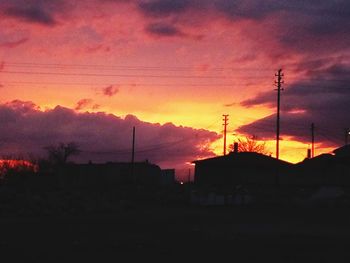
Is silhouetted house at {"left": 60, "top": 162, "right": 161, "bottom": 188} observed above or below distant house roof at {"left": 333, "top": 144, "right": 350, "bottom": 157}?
below

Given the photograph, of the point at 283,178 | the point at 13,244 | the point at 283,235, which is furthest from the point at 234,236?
the point at 283,178

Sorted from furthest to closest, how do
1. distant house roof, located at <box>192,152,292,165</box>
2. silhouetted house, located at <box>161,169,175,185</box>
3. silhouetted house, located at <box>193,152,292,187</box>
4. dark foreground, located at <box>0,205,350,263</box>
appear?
silhouetted house, located at <box>161,169,175,185</box>, distant house roof, located at <box>192,152,292,165</box>, silhouetted house, located at <box>193,152,292,187</box>, dark foreground, located at <box>0,205,350,263</box>

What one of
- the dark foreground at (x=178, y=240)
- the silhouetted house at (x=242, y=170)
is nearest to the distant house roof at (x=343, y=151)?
the silhouetted house at (x=242, y=170)

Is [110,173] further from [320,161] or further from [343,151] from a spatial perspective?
[343,151]

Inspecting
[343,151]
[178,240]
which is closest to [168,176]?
[343,151]

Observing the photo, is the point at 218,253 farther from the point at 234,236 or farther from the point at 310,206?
the point at 310,206

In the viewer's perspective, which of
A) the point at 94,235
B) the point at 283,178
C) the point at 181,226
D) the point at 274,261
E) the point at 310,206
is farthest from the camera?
the point at 283,178

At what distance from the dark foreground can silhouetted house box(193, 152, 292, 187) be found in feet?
131

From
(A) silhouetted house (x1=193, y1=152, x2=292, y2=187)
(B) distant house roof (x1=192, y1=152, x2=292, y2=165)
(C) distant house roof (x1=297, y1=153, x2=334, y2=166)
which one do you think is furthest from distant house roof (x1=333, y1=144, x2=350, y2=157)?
(B) distant house roof (x1=192, y1=152, x2=292, y2=165)

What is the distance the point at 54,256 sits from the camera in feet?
54.1

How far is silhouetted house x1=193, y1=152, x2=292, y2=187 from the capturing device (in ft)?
238

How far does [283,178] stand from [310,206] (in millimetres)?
27452

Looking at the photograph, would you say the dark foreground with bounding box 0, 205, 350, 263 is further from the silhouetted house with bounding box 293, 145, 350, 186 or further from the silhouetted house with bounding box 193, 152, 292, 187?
the silhouetted house with bounding box 193, 152, 292, 187

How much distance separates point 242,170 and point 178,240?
171 ft
